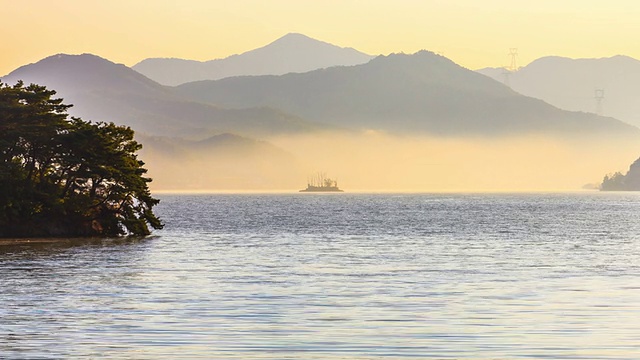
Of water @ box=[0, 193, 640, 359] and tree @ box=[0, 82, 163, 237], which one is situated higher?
tree @ box=[0, 82, 163, 237]

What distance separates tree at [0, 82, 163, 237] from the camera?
90.3 metres

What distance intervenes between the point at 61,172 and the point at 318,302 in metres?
57.8

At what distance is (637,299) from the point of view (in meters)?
43.5

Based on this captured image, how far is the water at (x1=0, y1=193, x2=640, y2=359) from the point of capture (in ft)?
101

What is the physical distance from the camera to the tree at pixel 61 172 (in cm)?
9031

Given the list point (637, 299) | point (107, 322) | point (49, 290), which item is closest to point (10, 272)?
point (49, 290)

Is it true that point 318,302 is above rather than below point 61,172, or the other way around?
below

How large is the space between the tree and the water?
12.0 meters

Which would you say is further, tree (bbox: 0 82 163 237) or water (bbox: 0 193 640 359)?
tree (bbox: 0 82 163 237)

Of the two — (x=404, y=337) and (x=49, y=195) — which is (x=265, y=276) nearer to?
(x=404, y=337)

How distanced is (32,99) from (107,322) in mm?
63983

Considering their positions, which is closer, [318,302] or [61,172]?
[318,302]

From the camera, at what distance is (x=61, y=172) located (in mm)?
95250

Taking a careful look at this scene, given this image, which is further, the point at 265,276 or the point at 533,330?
the point at 265,276
